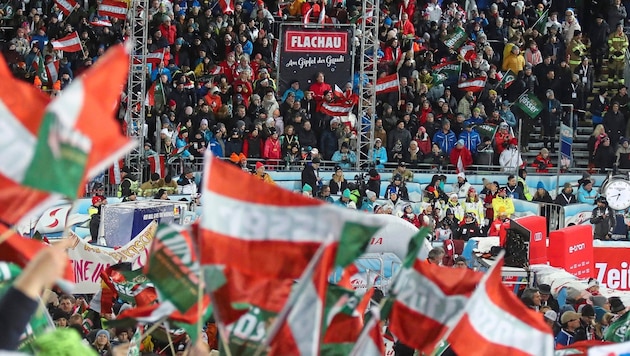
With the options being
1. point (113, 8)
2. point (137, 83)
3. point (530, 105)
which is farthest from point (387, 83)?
point (113, 8)

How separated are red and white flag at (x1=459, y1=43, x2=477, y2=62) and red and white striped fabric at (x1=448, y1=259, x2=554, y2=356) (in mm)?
19291

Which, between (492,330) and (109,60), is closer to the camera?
(109,60)

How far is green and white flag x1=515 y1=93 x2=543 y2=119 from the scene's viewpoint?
24.8 meters

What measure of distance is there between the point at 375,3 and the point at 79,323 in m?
13.8

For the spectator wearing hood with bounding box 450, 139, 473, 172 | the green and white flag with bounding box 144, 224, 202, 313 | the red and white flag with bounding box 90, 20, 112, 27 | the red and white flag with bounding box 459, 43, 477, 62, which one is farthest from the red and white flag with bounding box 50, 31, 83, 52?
the green and white flag with bounding box 144, 224, 202, 313

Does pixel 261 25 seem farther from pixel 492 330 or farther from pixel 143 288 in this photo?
pixel 492 330

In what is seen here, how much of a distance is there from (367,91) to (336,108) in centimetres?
71

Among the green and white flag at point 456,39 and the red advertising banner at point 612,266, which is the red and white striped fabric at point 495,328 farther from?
the green and white flag at point 456,39

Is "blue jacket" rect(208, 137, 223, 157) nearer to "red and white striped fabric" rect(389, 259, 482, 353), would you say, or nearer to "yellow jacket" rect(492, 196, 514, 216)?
"yellow jacket" rect(492, 196, 514, 216)

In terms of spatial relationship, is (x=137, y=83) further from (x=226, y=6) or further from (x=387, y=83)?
(x=387, y=83)

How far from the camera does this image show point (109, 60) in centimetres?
525

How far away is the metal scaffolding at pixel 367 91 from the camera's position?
2328 cm

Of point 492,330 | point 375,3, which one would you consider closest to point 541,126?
point 375,3

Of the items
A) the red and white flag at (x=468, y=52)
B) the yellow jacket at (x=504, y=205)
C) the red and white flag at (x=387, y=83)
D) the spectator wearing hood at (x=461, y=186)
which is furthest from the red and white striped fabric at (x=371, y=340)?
the red and white flag at (x=468, y=52)
